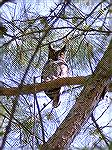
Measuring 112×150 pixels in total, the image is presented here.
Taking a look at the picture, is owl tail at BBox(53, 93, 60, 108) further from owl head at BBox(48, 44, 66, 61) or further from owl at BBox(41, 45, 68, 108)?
owl head at BBox(48, 44, 66, 61)

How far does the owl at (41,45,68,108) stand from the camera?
1.61 meters

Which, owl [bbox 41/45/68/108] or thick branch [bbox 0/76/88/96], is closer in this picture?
thick branch [bbox 0/76/88/96]

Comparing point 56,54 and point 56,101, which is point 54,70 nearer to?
point 56,54

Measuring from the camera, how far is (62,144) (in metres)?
1.26

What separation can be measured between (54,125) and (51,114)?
47mm

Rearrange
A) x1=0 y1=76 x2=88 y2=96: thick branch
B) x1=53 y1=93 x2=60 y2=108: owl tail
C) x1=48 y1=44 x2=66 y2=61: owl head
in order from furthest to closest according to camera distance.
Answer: x1=48 y1=44 x2=66 y2=61: owl head, x1=53 y1=93 x2=60 y2=108: owl tail, x1=0 y1=76 x2=88 y2=96: thick branch

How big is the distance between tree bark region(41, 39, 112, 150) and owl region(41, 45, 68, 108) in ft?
0.54

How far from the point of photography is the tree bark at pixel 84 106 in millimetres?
1234

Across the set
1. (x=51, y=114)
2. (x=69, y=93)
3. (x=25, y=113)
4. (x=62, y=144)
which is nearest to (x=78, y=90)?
(x=69, y=93)

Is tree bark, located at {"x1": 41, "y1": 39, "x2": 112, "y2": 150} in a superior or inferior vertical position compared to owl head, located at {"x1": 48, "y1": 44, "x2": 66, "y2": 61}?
inferior

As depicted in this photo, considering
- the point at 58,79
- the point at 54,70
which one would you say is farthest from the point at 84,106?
the point at 54,70

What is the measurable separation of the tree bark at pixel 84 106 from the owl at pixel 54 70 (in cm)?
16

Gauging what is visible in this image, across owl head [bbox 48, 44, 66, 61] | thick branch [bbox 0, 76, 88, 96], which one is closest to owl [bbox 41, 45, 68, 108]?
owl head [bbox 48, 44, 66, 61]

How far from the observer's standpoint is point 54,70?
1.91 metres
